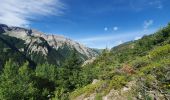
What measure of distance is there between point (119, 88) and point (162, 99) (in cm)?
1050

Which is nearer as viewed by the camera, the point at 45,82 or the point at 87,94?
the point at 87,94

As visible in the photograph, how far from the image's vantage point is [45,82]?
252ft

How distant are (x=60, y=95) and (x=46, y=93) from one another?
2956cm

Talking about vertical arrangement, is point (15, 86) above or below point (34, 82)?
above

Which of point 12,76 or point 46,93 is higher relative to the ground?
point 12,76

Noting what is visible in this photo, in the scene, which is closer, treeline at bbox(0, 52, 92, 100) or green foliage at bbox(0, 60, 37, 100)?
green foliage at bbox(0, 60, 37, 100)

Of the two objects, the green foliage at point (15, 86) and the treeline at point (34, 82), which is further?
the treeline at point (34, 82)

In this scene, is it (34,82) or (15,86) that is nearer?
(15,86)

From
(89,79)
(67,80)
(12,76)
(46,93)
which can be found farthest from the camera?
(67,80)

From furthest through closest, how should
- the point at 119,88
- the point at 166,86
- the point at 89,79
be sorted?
the point at 89,79 → the point at 119,88 → the point at 166,86

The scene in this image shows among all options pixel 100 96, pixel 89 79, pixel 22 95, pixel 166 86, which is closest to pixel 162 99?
pixel 166 86

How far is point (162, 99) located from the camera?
33.0m

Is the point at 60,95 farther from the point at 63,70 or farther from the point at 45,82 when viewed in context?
the point at 63,70

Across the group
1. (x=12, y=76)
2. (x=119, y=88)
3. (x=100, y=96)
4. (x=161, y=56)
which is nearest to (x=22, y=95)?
(x=12, y=76)
